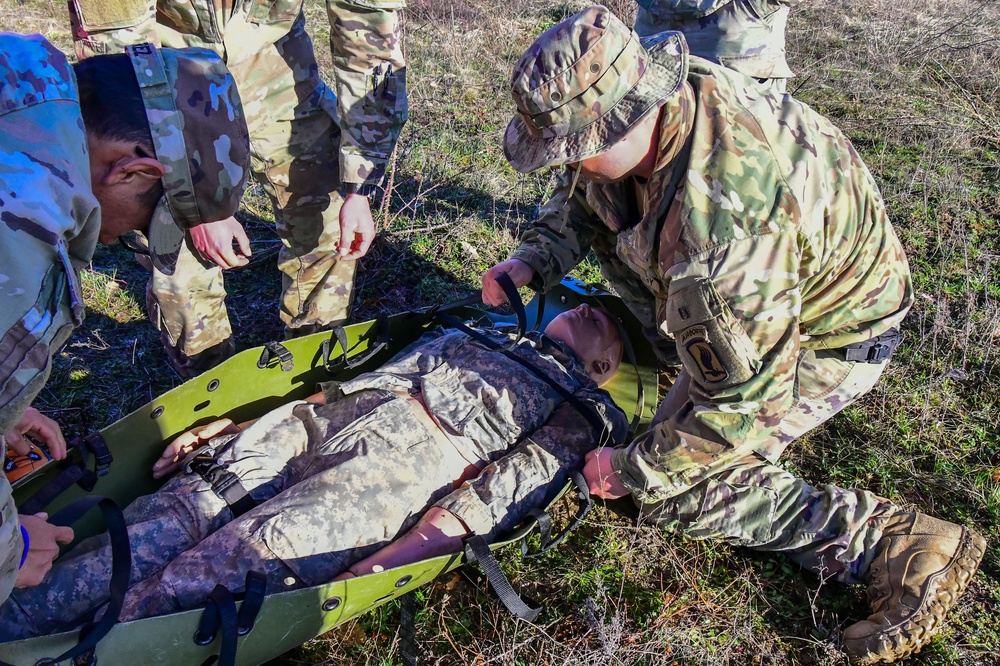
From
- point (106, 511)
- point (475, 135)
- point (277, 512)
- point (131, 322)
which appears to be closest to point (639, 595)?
point (277, 512)

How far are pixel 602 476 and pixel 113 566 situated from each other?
73.1 inches

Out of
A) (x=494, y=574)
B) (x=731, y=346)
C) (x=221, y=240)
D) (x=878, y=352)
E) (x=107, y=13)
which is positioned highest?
(x=107, y=13)

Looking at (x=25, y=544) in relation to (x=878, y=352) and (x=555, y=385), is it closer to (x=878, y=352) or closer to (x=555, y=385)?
(x=555, y=385)

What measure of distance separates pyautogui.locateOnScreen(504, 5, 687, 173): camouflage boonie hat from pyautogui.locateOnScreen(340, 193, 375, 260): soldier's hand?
1.40 meters

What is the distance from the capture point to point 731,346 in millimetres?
2389

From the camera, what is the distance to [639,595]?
3039mm

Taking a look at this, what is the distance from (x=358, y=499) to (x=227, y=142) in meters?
1.45

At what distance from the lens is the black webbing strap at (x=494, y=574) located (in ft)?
8.93

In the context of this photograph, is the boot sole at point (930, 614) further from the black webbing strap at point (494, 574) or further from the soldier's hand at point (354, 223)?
the soldier's hand at point (354, 223)

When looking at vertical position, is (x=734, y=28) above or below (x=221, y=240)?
above

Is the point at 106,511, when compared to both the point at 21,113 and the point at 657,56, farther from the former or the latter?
the point at 657,56

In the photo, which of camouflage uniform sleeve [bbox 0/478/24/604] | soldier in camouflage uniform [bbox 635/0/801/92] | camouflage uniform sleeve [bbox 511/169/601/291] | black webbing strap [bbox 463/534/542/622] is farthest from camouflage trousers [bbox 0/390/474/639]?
soldier in camouflage uniform [bbox 635/0/801/92]

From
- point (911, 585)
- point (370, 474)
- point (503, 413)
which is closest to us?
point (911, 585)

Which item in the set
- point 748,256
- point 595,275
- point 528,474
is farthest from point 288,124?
point 748,256
